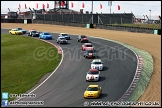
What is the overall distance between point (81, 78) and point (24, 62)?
9.35 meters

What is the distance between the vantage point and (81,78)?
1339 inches

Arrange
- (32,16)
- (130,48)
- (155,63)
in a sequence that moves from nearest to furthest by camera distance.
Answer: (155,63) → (130,48) → (32,16)

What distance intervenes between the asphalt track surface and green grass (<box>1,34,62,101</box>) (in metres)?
1.54

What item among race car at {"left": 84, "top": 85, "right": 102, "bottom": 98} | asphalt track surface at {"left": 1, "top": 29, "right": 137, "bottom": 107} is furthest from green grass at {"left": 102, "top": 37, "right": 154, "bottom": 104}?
race car at {"left": 84, "top": 85, "right": 102, "bottom": 98}

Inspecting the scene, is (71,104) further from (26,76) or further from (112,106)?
(26,76)

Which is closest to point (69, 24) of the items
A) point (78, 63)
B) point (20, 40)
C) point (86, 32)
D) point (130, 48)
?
point (86, 32)

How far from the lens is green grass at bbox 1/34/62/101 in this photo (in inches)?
1260

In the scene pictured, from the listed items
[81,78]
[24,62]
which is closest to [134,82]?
[81,78]

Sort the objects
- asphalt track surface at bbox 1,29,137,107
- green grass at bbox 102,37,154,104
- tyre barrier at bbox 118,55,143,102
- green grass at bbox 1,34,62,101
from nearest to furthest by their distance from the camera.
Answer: tyre barrier at bbox 118,55,143,102 → asphalt track surface at bbox 1,29,137,107 → green grass at bbox 102,37,154,104 → green grass at bbox 1,34,62,101

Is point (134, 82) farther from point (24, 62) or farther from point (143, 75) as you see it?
point (24, 62)

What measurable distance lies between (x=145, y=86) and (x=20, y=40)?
30.7 m

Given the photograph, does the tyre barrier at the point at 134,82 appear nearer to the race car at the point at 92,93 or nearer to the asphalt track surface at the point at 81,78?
the asphalt track surface at the point at 81,78

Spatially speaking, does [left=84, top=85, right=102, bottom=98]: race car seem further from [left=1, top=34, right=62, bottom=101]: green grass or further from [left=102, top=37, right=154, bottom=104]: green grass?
[left=1, top=34, right=62, bottom=101]: green grass

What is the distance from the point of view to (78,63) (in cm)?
4031
